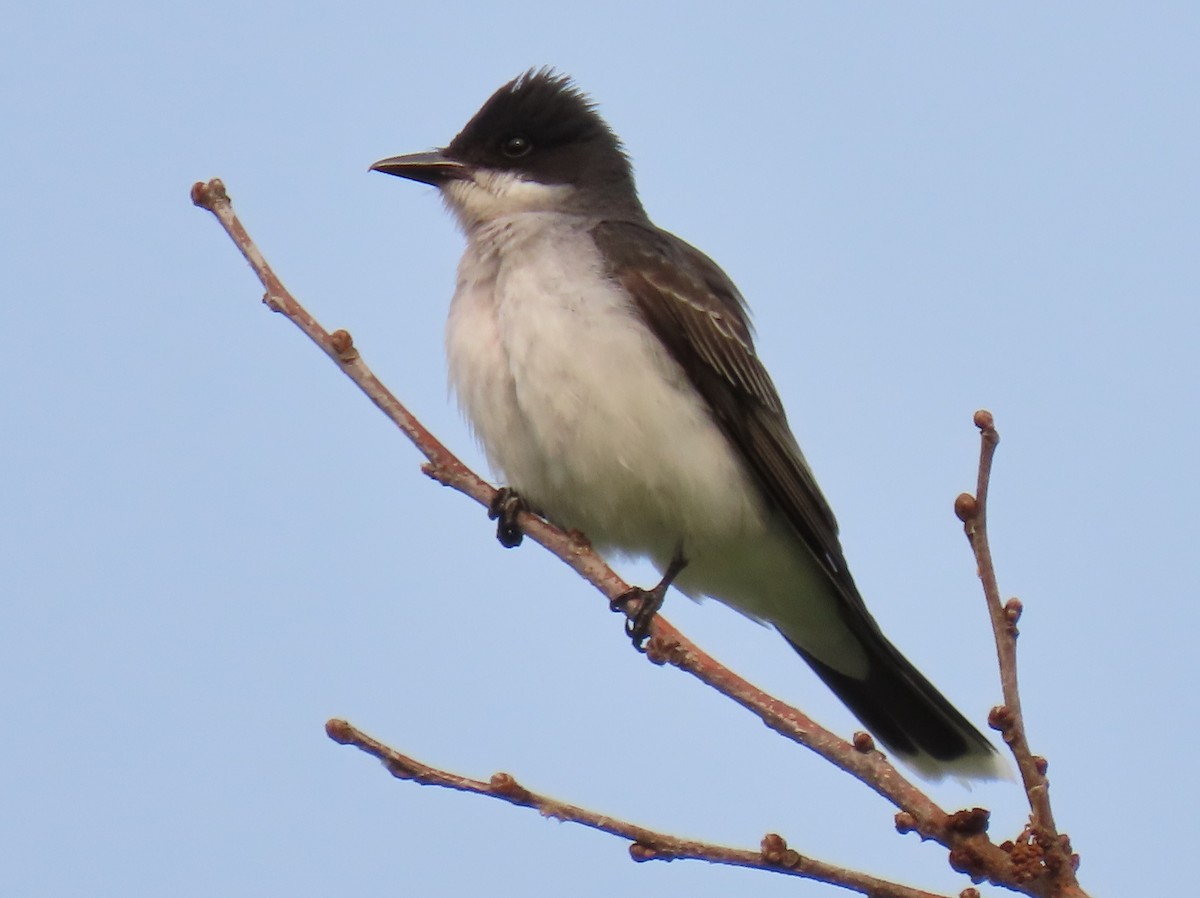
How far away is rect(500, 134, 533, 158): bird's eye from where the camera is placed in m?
7.04

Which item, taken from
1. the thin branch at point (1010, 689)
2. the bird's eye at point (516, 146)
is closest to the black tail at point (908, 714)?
the bird's eye at point (516, 146)

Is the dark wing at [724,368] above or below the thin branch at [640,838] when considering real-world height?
above

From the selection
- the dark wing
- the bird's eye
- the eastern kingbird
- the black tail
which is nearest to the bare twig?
the eastern kingbird

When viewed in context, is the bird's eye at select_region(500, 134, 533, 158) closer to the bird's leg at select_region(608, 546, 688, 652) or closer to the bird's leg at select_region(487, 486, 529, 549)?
the bird's leg at select_region(487, 486, 529, 549)

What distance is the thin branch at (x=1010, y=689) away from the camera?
3.07m

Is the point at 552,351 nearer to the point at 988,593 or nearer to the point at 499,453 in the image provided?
the point at 499,453

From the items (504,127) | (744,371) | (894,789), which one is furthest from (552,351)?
(894,789)

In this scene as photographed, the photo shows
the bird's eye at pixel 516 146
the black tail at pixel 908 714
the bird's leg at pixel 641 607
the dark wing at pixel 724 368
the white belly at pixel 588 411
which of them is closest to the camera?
the bird's leg at pixel 641 607

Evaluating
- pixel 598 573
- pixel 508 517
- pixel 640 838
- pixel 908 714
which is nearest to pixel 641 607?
pixel 508 517

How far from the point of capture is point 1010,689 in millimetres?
3123

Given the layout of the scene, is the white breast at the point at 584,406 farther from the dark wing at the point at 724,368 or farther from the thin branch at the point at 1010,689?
the thin branch at the point at 1010,689

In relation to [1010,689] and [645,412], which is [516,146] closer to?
[645,412]

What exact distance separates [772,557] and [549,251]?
1460 mm

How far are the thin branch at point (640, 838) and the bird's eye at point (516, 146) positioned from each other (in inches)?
160
